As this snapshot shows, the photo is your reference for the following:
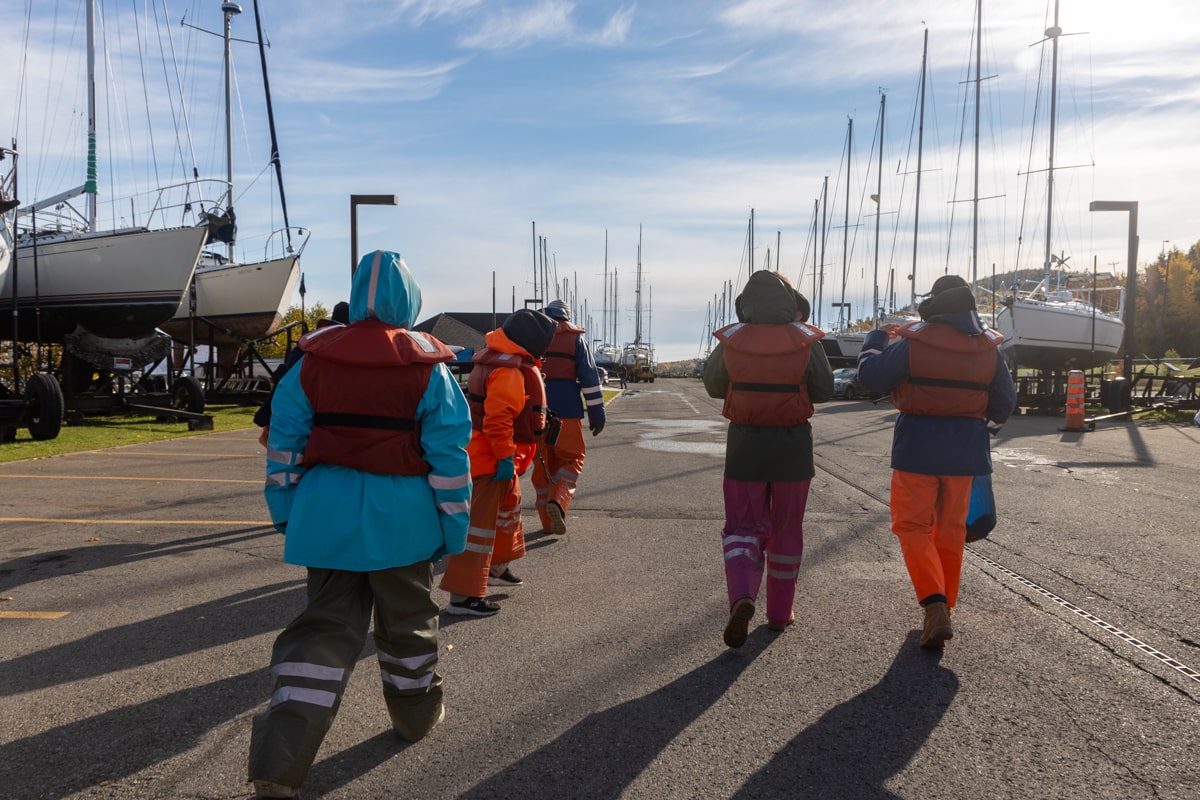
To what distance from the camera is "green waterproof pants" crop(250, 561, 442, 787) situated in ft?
9.55

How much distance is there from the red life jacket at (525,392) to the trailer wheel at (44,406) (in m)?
11.4

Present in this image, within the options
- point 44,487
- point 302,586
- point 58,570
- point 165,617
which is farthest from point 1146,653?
point 44,487

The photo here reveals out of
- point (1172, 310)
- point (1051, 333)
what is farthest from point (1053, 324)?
point (1172, 310)

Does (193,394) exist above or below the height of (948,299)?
below

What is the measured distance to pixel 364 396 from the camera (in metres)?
3.21

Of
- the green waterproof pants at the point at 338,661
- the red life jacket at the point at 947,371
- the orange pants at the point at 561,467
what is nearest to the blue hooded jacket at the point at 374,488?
the green waterproof pants at the point at 338,661

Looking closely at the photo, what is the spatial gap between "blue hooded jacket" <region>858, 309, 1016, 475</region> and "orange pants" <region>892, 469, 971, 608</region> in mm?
72

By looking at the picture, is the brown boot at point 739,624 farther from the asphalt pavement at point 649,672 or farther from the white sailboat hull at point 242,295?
the white sailboat hull at point 242,295

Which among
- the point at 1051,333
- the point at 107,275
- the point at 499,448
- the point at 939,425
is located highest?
the point at 107,275

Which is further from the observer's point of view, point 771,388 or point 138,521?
point 138,521

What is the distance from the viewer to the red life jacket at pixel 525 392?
5449 millimetres

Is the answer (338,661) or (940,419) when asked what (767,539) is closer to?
(940,419)

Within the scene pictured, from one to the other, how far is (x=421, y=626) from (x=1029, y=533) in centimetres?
606

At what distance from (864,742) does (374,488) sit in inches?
81.2
